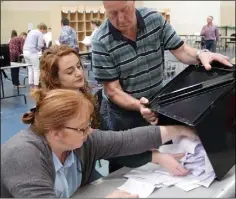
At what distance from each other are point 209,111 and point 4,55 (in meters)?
4.11

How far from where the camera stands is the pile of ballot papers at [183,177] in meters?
1.03

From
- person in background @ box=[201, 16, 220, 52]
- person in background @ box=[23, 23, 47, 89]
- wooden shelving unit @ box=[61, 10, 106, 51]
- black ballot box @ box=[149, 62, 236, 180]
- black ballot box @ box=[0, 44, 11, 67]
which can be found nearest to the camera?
black ballot box @ box=[149, 62, 236, 180]

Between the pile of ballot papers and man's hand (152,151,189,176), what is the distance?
1 centimetres

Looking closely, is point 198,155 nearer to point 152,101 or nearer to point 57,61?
point 152,101

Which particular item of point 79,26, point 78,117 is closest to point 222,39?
point 79,26

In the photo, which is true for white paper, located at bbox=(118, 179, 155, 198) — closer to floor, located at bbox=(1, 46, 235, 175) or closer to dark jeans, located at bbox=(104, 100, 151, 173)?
dark jeans, located at bbox=(104, 100, 151, 173)

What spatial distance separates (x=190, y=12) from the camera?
26.8 ft

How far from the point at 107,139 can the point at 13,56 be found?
14.0ft

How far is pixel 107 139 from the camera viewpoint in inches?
44.7

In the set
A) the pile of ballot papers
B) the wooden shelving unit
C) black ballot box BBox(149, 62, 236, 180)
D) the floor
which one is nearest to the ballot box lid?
black ballot box BBox(149, 62, 236, 180)

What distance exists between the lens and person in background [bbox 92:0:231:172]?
1.38 metres

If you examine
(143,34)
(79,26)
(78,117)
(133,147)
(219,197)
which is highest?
(79,26)

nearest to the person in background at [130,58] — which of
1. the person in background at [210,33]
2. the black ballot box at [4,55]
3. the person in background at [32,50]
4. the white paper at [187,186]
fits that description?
the white paper at [187,186]

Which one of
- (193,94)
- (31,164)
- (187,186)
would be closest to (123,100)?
(193,94)
